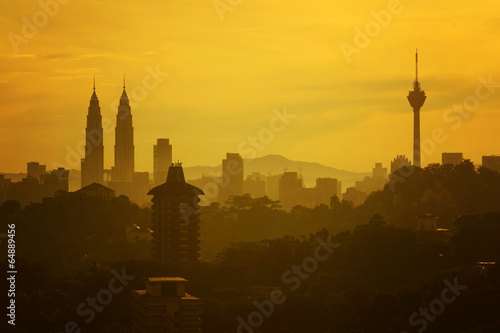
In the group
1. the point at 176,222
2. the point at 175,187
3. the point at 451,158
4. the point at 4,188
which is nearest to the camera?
the point at 176,222

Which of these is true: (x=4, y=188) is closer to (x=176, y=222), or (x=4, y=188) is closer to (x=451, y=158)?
(x=451, y=158)

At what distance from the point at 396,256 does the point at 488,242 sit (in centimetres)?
717

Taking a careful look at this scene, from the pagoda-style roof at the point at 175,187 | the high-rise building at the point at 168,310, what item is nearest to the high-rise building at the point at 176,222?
the pagoda-style roof at the point at 175,187

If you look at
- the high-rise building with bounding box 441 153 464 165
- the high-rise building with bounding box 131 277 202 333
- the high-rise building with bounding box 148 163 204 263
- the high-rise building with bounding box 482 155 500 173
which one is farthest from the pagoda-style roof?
the high-rise building with bounding box 482 155 500 173

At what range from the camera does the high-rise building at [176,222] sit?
98.8m

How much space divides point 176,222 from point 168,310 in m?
34.7

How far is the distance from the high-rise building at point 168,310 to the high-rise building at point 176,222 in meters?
31.8

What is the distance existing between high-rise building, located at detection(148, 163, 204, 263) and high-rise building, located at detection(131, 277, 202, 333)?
31759 millimetres

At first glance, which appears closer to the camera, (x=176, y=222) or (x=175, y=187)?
(x=176, y=222)

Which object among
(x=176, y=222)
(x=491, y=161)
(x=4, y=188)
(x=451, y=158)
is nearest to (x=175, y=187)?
(x=176, y=222)

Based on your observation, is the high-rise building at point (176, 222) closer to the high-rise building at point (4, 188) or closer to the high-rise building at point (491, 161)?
the high-rise building at point (4, 188)

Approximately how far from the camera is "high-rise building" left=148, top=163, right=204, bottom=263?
98750 millimetres

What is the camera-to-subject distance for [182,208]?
98.7 meters

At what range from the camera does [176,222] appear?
99.6m
